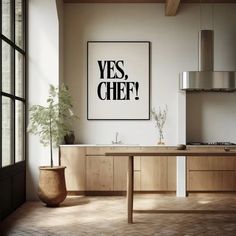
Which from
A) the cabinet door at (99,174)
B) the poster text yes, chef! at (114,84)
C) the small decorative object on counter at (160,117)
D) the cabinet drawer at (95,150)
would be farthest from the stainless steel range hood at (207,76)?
the cabinet door at (99,174)

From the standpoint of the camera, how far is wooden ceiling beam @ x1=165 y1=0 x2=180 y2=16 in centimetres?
712

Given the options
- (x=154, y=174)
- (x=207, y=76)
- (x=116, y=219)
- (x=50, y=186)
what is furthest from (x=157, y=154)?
(x=207, y=76)

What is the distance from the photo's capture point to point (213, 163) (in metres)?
7.35

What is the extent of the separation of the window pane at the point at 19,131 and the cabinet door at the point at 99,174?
1.18 m

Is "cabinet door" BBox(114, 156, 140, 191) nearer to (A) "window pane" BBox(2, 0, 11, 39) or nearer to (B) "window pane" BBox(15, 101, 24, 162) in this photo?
(B) "window pane" BBox(15, 101, 24, 162)

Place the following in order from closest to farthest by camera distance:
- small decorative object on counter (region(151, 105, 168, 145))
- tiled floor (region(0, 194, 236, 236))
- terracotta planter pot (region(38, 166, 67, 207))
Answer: tiled floor (region(0, 194, 236, 236)), terracotta planter pot (region(38, 166, 67, 207)), small decorative object on counter (region(151, 105, 168, 145))

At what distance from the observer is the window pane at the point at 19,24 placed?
6551 millimetres

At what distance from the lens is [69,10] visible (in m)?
7.92

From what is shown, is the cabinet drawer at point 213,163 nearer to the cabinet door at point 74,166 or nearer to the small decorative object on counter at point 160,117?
the small decorative object on counter at point 160,117

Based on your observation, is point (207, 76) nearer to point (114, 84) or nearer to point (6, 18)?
point (114, 84)

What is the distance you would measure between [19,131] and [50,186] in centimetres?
98

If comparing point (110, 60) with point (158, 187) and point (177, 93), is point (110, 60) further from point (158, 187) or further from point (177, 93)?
point (158, 187)

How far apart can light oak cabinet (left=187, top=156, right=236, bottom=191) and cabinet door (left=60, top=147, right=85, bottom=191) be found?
69.9 inches

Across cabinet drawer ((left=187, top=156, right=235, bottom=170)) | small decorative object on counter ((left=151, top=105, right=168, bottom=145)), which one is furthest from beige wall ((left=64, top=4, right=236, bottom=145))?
cabinet drawer ((left=187, top=156, right=235, bottom=170))
